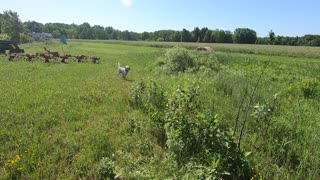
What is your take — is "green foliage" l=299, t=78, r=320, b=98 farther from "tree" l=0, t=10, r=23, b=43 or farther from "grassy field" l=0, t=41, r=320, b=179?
"tree" l=0, t=10, r=23, b=43

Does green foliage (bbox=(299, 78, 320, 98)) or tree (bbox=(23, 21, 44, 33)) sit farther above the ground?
tree (bbox=(23, 21, 44, 33))

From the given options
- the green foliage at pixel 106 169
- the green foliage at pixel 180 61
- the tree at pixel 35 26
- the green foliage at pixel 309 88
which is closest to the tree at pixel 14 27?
the green foliage at pixel 180 61

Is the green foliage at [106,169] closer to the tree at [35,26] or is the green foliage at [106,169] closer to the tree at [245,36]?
the tree at [245,36]

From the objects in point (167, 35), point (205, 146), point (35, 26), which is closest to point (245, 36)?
point (167, 35)

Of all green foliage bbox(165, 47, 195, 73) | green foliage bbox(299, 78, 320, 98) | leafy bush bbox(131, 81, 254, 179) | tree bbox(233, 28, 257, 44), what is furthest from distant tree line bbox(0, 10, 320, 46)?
leafy bush bbox(131, 81, 254, 179)

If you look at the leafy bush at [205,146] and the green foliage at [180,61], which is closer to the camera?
the leafy bush at [205,146]

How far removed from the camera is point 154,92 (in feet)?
27.5

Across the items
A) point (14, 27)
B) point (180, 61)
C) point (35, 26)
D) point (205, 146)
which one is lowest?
point (205, 146)

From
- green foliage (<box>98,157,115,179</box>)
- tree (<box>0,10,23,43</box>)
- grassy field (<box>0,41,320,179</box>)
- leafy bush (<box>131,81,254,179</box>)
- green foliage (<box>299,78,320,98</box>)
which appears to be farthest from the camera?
tree (<box>0,10,23,43</box>)

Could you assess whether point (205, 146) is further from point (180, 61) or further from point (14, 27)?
point (14, 27)

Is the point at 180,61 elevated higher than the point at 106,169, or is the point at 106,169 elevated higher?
the point at 180,61

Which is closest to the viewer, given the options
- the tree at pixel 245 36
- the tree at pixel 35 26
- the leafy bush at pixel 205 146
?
the leafy bush at pixel 205 146

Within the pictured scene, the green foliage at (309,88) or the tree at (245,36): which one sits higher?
the tree at (245,36)

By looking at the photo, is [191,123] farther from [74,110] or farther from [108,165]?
[74,110]
